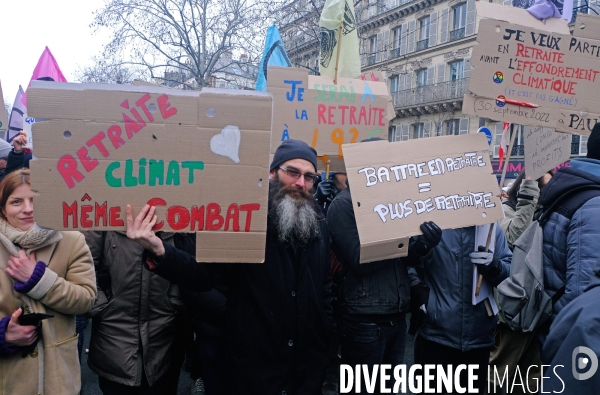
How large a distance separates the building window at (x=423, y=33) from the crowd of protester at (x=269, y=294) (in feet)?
93.7

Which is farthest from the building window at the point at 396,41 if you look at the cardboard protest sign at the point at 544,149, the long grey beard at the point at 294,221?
the long grey beard at the point at 294,221

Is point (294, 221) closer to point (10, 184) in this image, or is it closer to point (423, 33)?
point (10, 184)

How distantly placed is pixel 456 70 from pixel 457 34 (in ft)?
6.58

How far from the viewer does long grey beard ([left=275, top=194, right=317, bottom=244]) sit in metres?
2.51

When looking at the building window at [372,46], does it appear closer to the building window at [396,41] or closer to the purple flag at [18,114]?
the building window at [396,41]

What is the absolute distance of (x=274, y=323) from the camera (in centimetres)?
247

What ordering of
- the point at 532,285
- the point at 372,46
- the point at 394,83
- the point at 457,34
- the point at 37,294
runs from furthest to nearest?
the point at 372,46
the point at 394,83
the point at 457,34
the point at 532,285
the point at 37,294

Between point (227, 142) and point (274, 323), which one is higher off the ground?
point (227, 142)

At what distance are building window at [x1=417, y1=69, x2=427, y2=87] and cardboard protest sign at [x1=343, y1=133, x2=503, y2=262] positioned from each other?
92.6 ft

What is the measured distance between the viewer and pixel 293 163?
8.96 ft

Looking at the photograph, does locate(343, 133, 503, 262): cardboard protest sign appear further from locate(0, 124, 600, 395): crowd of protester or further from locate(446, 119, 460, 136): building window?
locate(446, 119, 460, 136): building window

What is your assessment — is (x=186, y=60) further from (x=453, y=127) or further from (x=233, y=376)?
(x=233, y=376)

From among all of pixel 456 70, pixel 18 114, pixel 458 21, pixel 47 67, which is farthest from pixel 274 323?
pixel 458 21

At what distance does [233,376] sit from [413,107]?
95.5 ft
